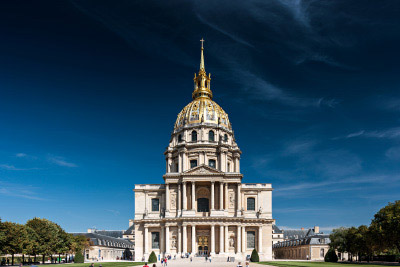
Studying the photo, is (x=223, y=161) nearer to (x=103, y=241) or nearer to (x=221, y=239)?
(x=221, y=239)

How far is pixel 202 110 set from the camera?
3578 inches

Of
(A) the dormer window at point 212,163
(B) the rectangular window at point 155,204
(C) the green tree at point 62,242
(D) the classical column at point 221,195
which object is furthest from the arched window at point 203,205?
(C) the green tree at point 62,242

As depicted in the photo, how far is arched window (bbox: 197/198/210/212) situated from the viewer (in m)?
77.9

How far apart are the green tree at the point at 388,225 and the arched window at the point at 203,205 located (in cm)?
3309

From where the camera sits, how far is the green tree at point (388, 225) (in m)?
48.2

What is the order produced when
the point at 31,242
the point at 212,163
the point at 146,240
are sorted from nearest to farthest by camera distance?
the point at 31,242, the point at 146,240, the point at 212,163

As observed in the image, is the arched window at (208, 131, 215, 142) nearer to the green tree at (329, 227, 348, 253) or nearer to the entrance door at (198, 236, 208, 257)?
the entrance door at (198, 236, 208, 257)

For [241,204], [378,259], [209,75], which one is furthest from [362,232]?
[209,75]

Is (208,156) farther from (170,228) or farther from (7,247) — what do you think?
(7,247)

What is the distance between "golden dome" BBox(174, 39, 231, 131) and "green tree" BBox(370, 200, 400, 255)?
146 feet

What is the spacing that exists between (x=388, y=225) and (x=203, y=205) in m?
37.0

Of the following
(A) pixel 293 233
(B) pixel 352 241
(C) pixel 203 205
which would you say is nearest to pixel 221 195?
(C) pixel 203 205

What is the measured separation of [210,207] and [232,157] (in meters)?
16.5

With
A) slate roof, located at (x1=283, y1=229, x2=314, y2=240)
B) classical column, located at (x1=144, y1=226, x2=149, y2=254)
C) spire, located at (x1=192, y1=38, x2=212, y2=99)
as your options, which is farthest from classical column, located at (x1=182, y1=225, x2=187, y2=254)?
slate roof, located at (x1=283, y1=229, x2=314, y2=240)
